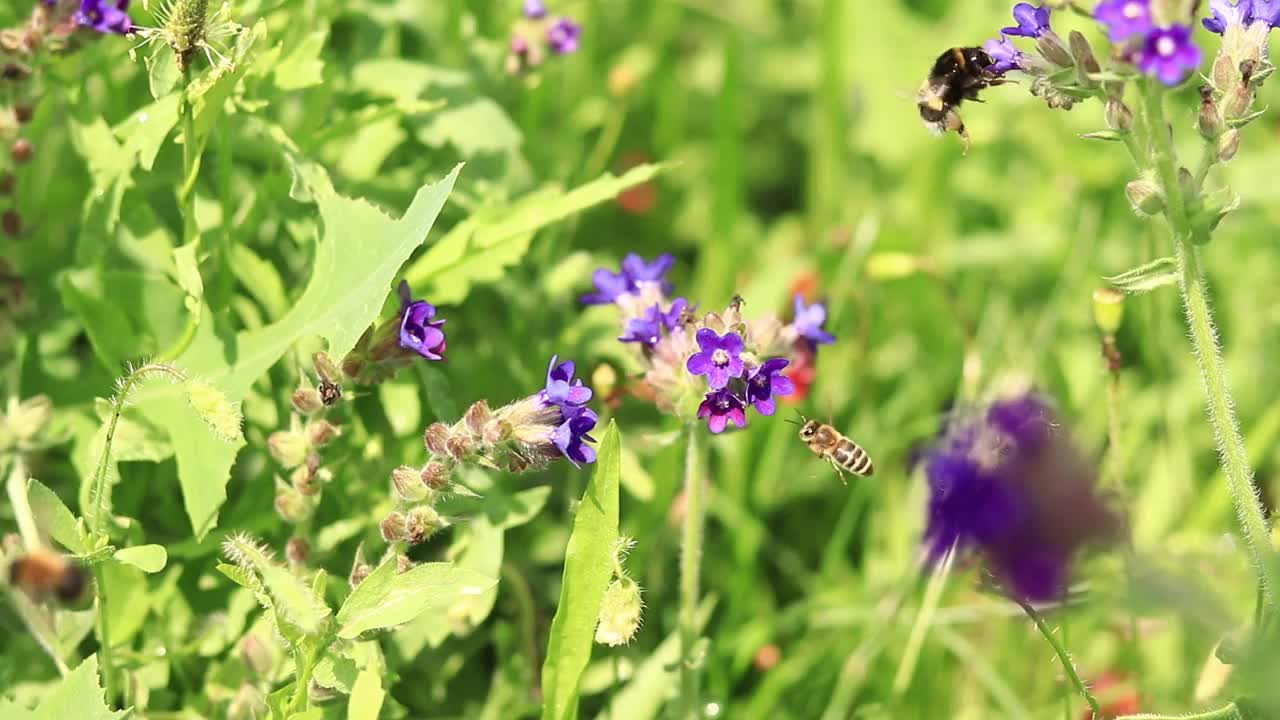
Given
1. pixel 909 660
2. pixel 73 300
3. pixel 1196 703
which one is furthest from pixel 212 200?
pixel 1196 703

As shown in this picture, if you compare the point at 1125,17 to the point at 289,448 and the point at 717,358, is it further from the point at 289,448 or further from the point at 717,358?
the point at 289,448

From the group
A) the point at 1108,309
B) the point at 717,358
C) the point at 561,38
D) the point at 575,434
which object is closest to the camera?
the point at 575,434

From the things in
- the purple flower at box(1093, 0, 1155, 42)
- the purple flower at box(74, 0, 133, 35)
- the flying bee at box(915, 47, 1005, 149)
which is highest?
the purple flower at box(1093, 0, 1155, 42)

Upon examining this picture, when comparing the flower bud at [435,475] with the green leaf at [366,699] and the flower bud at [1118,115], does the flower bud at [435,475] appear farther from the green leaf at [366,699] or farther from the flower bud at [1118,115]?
the flower bud at [1118,115]

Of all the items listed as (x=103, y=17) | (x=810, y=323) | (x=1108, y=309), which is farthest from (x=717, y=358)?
(x=103, y=17)

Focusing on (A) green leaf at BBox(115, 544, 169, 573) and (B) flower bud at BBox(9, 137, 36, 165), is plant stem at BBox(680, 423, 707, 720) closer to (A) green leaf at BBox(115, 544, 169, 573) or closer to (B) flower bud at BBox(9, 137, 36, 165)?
(A) green leaf at BBox(115, 544, 169, 573)

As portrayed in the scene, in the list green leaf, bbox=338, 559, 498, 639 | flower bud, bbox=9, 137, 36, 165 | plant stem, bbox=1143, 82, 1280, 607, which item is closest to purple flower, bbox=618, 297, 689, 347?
green leaf, bbox=338, 559, 498, 639

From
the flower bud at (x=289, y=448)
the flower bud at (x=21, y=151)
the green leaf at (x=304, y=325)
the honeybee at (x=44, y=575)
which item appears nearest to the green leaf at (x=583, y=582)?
the green leaf at (x=304, y=325)
